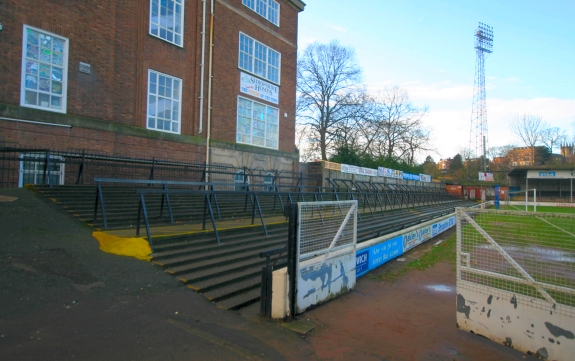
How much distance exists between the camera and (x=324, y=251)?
5.79 m

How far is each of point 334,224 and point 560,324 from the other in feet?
10.4

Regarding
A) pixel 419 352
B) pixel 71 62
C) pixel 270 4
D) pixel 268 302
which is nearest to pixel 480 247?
pixel 419 352

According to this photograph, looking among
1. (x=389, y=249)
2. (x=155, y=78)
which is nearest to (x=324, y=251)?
(x=389, y=249)

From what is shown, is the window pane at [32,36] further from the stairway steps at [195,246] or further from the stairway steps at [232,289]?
the stairway steps at [232,289]

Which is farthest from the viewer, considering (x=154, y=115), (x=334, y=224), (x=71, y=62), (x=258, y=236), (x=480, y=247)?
(x=154, y=115)

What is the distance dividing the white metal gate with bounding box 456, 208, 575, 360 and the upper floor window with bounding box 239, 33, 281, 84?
17039 mm

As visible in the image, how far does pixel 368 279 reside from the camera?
8031 mm

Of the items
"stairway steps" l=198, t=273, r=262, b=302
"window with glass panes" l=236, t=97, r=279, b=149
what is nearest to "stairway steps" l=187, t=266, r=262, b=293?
"stairway steps" l=198, t=273, r=262, b=302

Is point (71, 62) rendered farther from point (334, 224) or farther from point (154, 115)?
point (334, 224)

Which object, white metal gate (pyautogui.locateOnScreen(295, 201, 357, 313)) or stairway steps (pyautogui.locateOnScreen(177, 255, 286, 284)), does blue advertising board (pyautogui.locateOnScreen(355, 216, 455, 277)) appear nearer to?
white metal gate (pyautogui.locateOnScreen(295, 201, 357, 313))

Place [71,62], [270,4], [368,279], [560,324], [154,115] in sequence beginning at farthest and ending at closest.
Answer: [270,4] → [154,115] → [71,62] → [368,279] → [560,324]

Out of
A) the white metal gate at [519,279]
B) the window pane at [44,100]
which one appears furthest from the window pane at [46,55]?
the white metal gate at [519,279]

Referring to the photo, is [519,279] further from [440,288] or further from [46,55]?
[46,55]

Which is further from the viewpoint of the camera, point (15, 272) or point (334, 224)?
point (334, 224)
